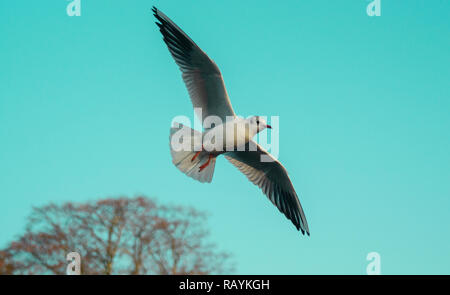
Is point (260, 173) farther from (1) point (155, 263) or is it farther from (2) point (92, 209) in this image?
(2) point (92, 209)

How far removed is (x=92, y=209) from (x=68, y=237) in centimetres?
87

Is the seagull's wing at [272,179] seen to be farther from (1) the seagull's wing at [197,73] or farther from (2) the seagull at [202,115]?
(1) the seagull's wing at [197,73]

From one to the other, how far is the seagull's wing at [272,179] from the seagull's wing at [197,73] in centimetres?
48

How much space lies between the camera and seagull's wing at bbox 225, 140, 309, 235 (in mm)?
4672

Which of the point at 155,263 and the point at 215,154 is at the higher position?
the point at 215,154

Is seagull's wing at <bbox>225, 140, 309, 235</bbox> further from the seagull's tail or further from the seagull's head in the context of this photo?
the seagull's tail

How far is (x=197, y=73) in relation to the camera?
4246 mm

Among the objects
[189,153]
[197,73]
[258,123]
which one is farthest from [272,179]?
[197,73]

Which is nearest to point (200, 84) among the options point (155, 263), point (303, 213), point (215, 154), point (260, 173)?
point (215, 154)

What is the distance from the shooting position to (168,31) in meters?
4.32

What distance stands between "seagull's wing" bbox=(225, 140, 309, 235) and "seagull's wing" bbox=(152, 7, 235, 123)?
19.0 inches

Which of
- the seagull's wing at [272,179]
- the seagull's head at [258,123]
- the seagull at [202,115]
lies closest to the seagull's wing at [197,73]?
the seagull at [202,115]

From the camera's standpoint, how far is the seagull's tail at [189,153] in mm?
4270

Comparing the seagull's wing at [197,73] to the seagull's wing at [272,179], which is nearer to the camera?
the seagull's wing at [197,73]
